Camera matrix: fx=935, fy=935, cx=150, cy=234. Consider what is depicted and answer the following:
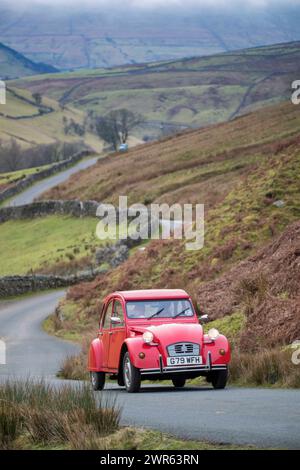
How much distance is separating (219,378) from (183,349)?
0.77 meters

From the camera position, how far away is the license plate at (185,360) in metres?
15.5

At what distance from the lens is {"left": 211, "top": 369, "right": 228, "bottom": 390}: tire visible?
51.0ft

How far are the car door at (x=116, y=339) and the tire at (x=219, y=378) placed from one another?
186 centimetres

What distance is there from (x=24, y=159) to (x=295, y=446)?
165 meters

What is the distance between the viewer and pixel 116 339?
1706cm

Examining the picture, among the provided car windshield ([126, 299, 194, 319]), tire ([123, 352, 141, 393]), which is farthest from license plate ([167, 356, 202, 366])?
car windshield ([126, 299, 194, 319])

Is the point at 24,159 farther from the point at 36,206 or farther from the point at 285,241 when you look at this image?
the point at 285,241

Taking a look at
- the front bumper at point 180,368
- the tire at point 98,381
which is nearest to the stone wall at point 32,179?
the tire at point 98,381

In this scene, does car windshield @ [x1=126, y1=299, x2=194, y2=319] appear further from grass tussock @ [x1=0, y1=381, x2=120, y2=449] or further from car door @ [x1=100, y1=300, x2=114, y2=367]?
grass tussock @ [x1=0, y1=381, x2=120, y2=449]

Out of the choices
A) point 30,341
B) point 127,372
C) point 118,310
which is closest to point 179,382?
point 127,372

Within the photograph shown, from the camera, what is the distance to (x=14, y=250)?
→ 223 feet

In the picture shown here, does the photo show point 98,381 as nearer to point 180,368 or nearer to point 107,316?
point 107,316
